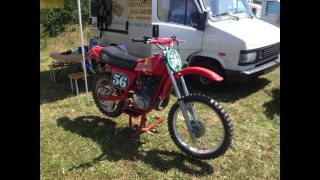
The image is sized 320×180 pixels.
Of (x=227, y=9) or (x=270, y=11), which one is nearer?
(x=227, y=9)

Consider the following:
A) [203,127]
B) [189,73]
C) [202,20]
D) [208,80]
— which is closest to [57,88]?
[208,80]

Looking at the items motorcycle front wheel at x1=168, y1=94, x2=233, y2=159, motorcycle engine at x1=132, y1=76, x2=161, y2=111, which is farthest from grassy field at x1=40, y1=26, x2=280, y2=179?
motorcycle engine at x1=132, y1=76, x2=161, y2=111

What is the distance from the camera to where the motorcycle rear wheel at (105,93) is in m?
4.33

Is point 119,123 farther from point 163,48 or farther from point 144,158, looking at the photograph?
point 163,48

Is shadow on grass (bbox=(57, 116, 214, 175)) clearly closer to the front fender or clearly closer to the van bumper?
the front fender

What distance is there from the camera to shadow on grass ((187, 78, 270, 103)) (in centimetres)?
552

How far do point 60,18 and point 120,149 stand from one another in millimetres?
12588

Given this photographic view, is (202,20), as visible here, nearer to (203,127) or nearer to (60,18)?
(203,127)

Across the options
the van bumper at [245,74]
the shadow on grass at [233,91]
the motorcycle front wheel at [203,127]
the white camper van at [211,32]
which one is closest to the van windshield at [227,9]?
the white camper van at [211,32]

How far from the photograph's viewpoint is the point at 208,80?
19.0 feet
